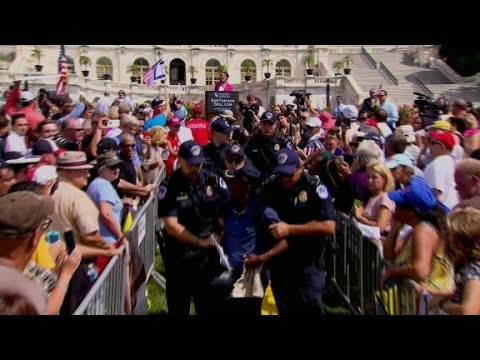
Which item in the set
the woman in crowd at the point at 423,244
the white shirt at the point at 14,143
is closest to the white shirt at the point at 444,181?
the woman in crowd at the point at 423,244

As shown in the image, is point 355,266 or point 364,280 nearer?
point 364,280

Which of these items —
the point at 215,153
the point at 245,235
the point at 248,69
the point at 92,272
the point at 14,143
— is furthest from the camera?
the point at 248,69

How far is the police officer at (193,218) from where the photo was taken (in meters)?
4.87

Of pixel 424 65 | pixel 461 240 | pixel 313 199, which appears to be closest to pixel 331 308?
pixel 313 199

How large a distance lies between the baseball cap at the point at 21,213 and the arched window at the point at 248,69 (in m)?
60.4

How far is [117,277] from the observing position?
490cm

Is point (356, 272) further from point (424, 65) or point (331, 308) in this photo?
point (424, 65)

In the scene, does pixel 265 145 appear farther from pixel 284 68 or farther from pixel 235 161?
pixel 284 68

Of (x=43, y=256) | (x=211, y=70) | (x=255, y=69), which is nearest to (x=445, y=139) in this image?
(x=43, y=256)

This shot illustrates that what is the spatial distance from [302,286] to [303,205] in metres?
0.75

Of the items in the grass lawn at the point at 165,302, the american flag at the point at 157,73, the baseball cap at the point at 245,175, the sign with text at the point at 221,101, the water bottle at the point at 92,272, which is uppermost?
the american flag at the point at 157,73

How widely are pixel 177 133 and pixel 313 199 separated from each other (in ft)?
16.5

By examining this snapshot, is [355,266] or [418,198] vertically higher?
[418,198]

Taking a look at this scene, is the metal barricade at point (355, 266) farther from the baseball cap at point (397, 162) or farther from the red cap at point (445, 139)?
the red cap at point (445, 139)
